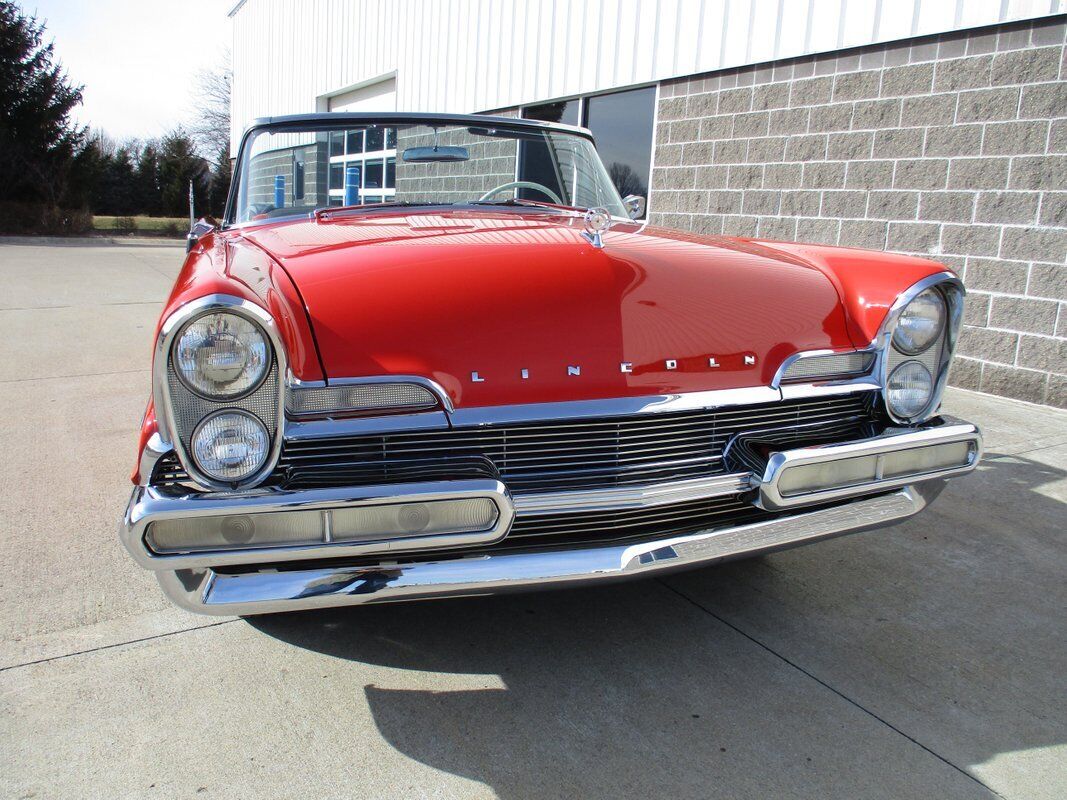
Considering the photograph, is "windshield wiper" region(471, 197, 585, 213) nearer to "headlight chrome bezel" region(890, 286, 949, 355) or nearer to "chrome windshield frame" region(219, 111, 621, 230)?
"chrome windshield frame" region(219, 111, 621, 230)

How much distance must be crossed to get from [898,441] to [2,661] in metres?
2.25

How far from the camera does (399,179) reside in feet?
9.93

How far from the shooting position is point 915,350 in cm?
220

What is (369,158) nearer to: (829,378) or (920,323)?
(829,378)

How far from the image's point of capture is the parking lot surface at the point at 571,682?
1.67m

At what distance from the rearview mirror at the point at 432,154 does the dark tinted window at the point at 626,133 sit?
14.2 ft

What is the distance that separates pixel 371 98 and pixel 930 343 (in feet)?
38.8

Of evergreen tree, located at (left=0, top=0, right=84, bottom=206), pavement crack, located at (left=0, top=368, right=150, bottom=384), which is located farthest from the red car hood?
evergreen tree, located at (left=0, top=0, right=84, bottom=206)

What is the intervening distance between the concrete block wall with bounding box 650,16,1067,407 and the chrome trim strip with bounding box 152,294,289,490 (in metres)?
4.38

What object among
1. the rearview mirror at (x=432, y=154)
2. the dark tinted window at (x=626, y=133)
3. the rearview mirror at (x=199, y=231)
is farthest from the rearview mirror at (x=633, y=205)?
the dark tinted window at (x=626, y=133)

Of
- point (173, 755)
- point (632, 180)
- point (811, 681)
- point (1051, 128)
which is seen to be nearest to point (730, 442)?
point (811, 681)

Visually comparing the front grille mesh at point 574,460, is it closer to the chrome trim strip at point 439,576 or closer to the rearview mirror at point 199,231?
the chrome trim strip at point 439,576

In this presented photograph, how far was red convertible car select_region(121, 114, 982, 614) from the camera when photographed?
1.61 metres

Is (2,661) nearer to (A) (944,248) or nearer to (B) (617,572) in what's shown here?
(B) (617,572)
